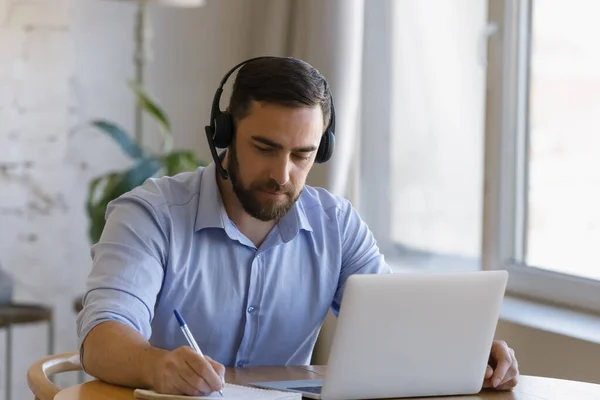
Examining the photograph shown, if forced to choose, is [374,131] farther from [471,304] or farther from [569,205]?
[471,304]

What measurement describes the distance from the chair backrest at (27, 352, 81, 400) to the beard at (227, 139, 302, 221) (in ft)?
1.43

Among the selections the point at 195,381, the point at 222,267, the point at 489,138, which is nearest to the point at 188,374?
the point at 195,381

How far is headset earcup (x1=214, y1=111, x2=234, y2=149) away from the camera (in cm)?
177

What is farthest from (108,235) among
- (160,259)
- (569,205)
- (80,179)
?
(80,179)

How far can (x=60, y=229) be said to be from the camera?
3248mm

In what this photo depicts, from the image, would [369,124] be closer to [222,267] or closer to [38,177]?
[38,177]

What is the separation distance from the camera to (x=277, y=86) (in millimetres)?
1729

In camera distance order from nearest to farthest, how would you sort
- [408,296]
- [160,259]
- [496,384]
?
[408,296], [496,384], [160,259]

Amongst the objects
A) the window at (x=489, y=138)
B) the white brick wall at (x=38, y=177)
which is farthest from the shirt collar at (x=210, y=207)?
the white brick wall at (x=38, y=177)

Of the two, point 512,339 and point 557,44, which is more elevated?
point 557,44

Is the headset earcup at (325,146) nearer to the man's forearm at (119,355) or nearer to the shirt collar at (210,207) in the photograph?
the shirt collar at (210,207)

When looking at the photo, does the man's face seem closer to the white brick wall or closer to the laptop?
the laptop

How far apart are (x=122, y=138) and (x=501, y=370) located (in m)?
1.72

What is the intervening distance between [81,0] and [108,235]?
5.71 ft
